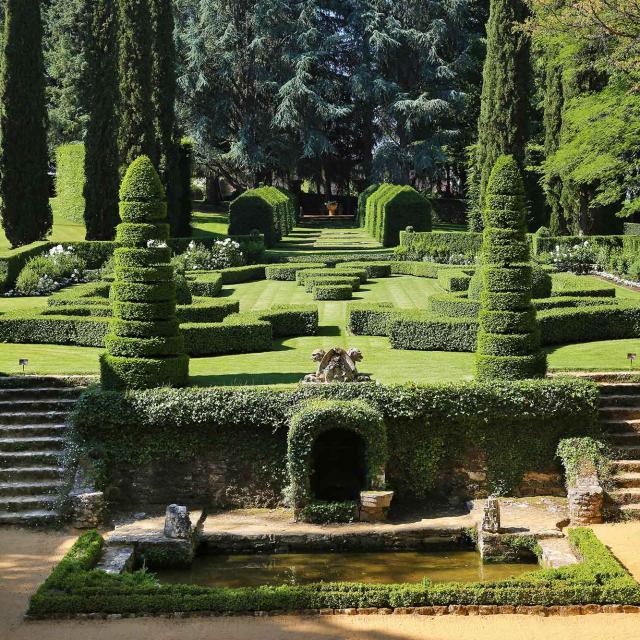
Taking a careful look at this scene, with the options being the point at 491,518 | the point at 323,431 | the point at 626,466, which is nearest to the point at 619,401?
the point at 626,466

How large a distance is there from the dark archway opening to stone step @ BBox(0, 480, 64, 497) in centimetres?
456

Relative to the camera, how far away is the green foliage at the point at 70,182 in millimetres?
48000

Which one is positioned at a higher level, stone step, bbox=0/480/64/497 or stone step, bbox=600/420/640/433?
stone step, bbox=600/420/640/433

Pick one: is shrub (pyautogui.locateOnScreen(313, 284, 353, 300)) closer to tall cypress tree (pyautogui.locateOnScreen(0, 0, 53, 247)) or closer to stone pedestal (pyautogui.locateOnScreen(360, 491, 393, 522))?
tall cypress tree (pyautogui.locateOnScreen(0, 0, 53, 247))

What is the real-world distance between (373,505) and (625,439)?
4.89 metres

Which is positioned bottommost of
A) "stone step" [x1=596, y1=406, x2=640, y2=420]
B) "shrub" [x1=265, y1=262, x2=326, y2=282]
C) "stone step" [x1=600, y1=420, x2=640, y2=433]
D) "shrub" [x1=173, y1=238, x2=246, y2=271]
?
"stone step" [x1=600, y1=420, x2=640, y2=433]

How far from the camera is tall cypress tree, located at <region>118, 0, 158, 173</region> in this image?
131 ft

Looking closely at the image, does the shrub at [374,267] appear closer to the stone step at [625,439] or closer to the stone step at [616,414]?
the stone step at [616,414]

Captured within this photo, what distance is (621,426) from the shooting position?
19.2 metres

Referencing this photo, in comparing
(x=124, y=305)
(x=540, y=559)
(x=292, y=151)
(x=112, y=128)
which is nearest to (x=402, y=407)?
(x=540, y=559)

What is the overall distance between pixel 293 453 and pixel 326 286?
46.0 ft

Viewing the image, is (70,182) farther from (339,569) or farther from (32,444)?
(339,569)

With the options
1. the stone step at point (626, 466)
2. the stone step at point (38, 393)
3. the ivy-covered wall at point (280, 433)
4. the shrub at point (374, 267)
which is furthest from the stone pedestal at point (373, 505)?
the shrub at point (374, 267)

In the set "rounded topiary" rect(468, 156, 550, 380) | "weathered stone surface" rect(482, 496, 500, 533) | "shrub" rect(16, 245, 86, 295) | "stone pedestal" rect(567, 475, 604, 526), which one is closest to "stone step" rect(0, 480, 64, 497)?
"weathered stone surface" rect(482, 496, 500, 533)
